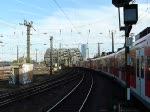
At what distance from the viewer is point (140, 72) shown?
18.3 metres

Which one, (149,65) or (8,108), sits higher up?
(149,65)

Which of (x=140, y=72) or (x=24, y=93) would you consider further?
(x=24, y=93)

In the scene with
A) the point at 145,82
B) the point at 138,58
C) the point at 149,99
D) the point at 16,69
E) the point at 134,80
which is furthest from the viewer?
the point at 16,69

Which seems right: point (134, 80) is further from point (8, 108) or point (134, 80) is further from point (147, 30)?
point (8, 108)

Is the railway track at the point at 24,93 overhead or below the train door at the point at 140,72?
below

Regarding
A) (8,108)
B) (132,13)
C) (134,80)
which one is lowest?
(8,108)

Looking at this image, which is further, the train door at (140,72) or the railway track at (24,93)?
the railway track at (24,93)

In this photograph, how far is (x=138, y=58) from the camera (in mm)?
19250

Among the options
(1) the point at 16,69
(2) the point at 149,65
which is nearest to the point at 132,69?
(2) the point at 149,65

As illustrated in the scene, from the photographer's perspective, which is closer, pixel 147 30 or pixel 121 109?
pixel 121 109

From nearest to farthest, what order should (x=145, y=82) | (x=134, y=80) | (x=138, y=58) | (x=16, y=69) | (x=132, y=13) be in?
(x=132, y=13) → (x=145, y=82) → (x=138, y=58) → (x=134, y=80) → (x=16, y=69)

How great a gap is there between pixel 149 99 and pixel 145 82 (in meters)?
1.37

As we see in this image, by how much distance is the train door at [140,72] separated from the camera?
56.8 feet

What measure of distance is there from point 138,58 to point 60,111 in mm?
5061
